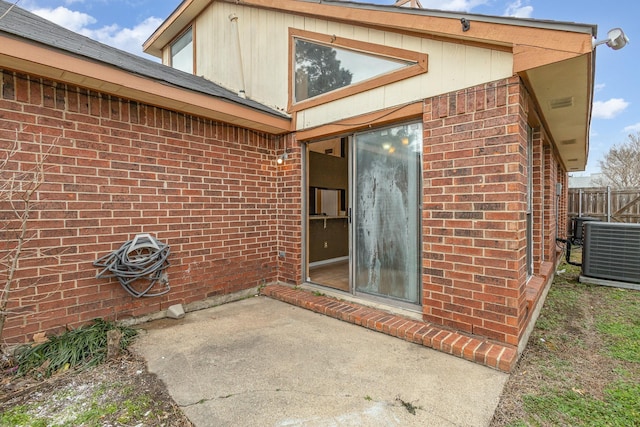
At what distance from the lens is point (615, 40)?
7.51ft

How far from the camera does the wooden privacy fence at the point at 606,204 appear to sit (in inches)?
400

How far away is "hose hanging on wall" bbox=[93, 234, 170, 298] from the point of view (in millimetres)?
3090

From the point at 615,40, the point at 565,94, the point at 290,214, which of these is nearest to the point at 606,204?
the point at 565,94

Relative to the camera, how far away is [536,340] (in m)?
3.02

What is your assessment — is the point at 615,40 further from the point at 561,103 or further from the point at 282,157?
the point at 282,157

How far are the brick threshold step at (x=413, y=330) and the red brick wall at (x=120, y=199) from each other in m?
0.94

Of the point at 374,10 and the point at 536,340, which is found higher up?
the point at 374,10

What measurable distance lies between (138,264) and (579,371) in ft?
13.9

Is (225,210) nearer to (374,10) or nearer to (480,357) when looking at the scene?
(374,10)

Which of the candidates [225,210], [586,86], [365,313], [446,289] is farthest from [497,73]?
[225,210]

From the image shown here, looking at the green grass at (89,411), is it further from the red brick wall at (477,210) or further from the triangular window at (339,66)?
the triangular window at (339,66)

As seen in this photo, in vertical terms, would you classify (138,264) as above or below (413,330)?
above

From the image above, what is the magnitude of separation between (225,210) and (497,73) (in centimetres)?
351

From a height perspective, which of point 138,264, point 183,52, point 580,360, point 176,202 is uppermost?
point 183,52
